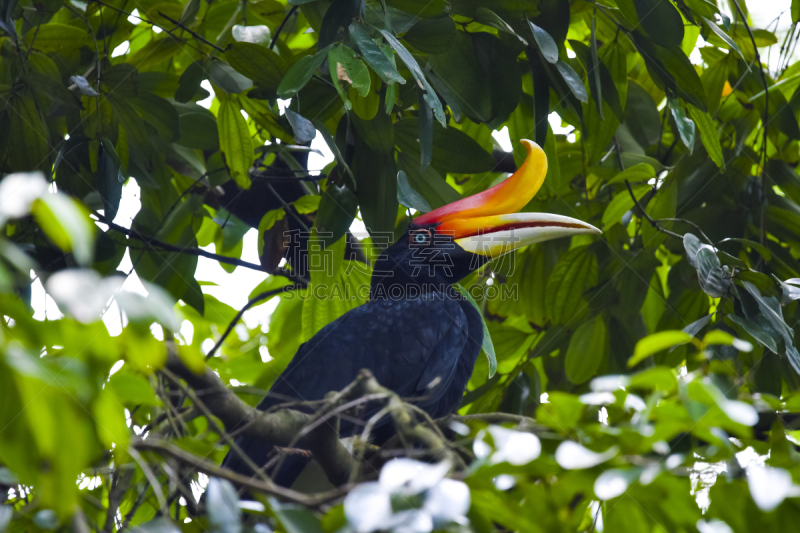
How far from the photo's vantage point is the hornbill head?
2.13 metres

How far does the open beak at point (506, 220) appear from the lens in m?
2.09

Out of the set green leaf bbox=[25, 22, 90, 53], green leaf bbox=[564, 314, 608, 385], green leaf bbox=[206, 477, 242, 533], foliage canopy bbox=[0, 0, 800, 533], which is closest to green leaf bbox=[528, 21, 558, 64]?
foliage canopy bbox=[0, 0, 800, 533]

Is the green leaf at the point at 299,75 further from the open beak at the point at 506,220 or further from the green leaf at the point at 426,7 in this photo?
the open beak at the point at 506,220

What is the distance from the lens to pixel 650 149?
2.62 metres

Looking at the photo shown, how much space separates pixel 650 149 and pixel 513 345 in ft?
3.26

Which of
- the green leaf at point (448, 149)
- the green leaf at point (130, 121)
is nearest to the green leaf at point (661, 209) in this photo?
the green leaf at point (448, 149)

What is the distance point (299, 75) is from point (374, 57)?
0.19m

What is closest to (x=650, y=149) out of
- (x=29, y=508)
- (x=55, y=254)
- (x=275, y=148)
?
(x=275, y=148)

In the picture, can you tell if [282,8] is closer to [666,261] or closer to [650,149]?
[650,149]

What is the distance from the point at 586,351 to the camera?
2230mm

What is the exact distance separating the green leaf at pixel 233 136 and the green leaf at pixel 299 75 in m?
0.55

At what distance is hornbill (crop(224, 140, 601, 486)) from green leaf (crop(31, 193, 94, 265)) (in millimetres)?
1414

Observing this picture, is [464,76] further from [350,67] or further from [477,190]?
[477,190]

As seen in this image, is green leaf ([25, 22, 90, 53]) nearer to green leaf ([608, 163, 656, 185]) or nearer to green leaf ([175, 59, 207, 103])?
green leaf ([175, 59, 207, 103])
